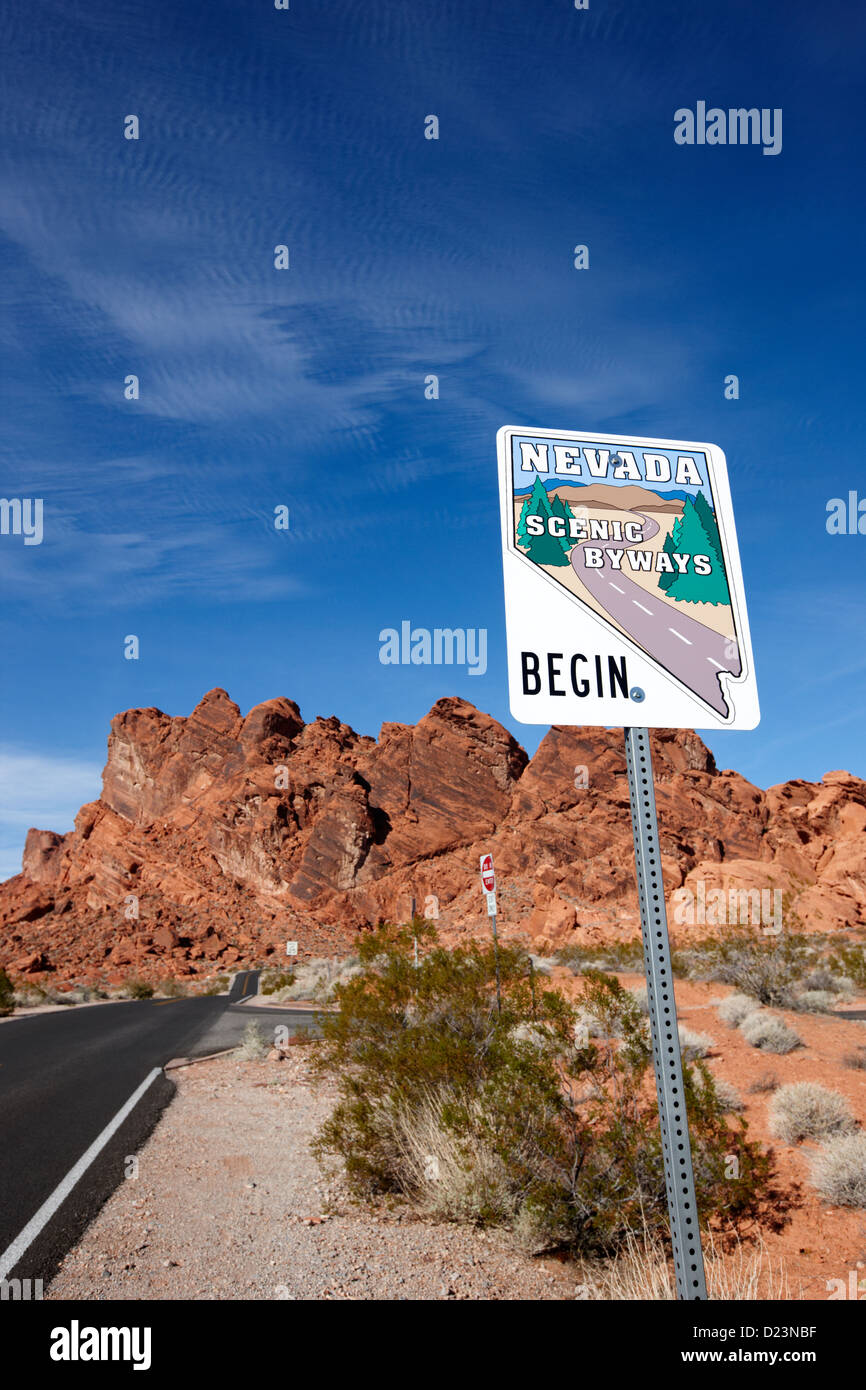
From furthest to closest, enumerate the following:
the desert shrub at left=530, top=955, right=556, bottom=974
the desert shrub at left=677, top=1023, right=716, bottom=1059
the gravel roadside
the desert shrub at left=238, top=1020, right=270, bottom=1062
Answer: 1. the desert shrub at left=530, top=955, right=556, bottom=974
2. the desert shrub at left=238, top=1020, right=270, bottom=1062
3. the desert shrub at left=677, top=1023, right=716, bottom=1059
4. the gravel roadside

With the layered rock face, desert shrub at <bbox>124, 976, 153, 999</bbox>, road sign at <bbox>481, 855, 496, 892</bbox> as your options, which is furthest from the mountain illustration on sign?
the layered rock face

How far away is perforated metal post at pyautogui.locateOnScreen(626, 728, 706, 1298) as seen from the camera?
2041 millimetres

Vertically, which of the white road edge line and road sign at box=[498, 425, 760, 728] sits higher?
road sign at box=[498, 425, 760, 728]

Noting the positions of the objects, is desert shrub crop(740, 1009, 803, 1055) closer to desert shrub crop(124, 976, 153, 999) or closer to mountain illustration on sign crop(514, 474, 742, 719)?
mountain illustration on sign crop(514, 474, 742, 719)

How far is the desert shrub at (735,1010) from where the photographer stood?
12.5m

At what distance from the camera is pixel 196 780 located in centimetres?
9538

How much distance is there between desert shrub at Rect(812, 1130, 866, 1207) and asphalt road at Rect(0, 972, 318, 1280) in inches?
210

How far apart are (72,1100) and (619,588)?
11123 mm

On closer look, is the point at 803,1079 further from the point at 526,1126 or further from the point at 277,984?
the point at 277,984

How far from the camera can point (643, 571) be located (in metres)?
2.46

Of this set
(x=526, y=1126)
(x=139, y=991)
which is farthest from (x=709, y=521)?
(x=139, y=991)

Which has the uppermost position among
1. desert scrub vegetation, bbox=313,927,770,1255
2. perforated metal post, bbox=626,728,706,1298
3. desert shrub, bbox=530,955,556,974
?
perforated metal post, bbox=626,728,706,1298

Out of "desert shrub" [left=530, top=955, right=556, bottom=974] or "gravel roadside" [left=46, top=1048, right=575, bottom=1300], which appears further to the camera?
"desert shrub" [left=530, top=955, right=556, bottom=974]
